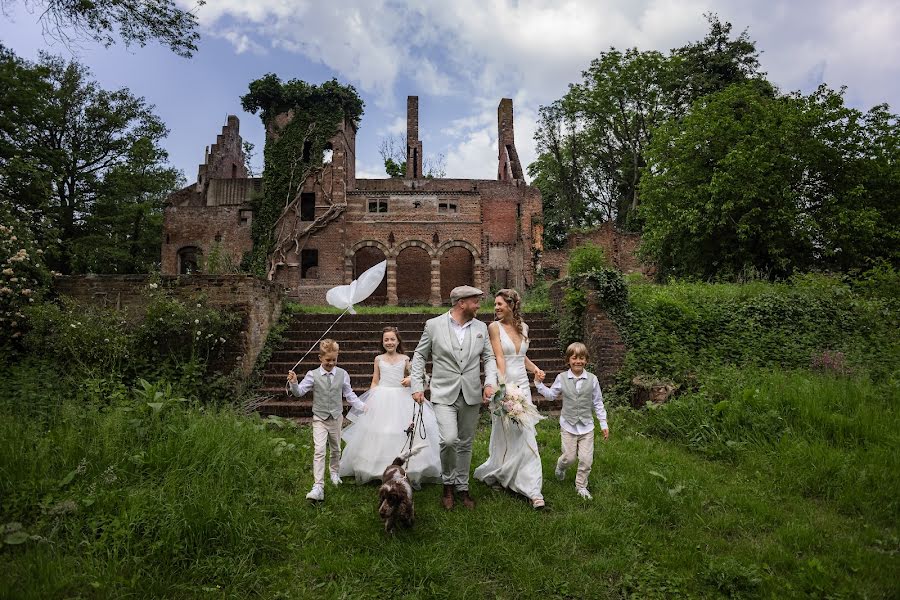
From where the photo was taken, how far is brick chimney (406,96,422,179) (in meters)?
32.8

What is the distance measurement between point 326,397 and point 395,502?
145cm

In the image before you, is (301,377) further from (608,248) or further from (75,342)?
(608,248)

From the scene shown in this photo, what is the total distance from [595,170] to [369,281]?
33.3m

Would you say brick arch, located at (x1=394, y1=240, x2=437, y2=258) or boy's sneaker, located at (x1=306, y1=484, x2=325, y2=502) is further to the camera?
brick arch, located at (x1=394, y1=240, x2=437, y2=258)

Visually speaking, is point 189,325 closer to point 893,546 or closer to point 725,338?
point 893,546

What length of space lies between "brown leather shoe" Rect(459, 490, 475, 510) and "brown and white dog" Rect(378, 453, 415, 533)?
2.12 ft

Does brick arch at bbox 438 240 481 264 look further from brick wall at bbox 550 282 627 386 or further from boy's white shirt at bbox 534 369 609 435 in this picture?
boy's white shirt at bbox 534 369 609 435

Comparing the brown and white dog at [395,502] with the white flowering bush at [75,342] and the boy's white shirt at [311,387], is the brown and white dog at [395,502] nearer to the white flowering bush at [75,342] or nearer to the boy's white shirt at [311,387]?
the boy's white shirt at [311,387]

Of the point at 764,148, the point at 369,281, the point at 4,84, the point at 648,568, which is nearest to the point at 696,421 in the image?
the point at 648,568

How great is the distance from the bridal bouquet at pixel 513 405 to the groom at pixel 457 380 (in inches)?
7.1

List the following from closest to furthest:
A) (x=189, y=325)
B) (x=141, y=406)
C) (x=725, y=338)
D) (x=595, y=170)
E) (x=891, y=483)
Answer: (x=891, y=483)
(x=141, y=406)
(x=189, y=325)
(x=725, y=338)
(x=595, y=170)

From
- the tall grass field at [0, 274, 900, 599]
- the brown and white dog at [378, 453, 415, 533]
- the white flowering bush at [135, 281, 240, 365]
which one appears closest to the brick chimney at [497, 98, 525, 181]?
the white flowering bush at [135, 281, 240, 365]

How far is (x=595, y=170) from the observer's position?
36.0 meters

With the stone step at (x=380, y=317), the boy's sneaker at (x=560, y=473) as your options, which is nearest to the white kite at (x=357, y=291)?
the boy's sneaker at (x=560, y=473)
